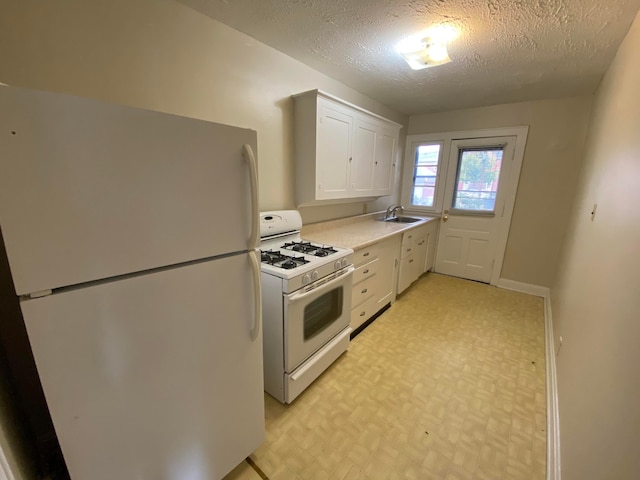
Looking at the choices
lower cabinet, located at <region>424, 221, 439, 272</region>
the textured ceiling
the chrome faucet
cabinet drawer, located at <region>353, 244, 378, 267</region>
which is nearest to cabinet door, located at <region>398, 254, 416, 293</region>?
lower cabinet, located at <region>424, 221, 439, 272</region>

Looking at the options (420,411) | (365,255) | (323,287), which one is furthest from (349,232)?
(420,411)

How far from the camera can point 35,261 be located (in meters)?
0.64

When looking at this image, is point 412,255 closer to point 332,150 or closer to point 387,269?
point 387,269

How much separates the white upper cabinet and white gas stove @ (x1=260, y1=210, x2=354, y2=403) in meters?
0.45

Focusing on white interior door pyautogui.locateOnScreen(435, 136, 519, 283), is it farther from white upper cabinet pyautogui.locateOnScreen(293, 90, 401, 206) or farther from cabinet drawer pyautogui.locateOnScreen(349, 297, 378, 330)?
cabinet drawer pyautogui.locateOnScreen(349, 297, 378, 330)

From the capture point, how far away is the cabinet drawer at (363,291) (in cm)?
224

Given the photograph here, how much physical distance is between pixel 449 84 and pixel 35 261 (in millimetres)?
3250

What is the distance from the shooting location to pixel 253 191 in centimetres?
104

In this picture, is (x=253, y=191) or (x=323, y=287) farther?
(x=323, y=287)

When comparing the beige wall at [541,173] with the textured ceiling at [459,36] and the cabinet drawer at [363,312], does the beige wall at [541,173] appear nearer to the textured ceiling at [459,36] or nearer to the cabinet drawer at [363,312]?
the textured ceiling at [459,36]

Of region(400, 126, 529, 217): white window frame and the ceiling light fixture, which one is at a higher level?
the ceiling light fixture

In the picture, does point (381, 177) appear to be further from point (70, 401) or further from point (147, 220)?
point (70, 401)

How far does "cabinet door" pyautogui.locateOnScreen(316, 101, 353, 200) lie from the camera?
2179 mm

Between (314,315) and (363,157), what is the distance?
1.76m
